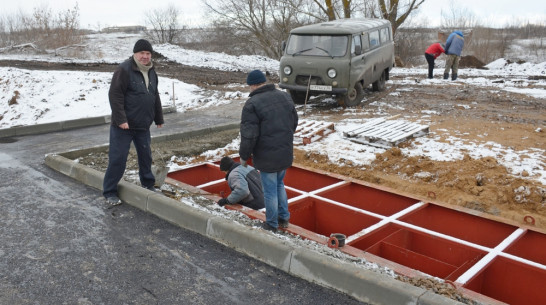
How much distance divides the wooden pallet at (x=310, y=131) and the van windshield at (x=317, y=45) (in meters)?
2.47

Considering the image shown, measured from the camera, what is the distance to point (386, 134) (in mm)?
8852

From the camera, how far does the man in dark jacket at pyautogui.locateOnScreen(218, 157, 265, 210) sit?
576 centimetres

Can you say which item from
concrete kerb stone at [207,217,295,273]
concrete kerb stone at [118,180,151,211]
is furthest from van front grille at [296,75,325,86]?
concrete kerb stone at [207,217,295,273]

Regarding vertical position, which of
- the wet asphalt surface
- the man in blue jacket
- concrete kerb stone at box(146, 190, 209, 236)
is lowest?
the wet asphalt surface

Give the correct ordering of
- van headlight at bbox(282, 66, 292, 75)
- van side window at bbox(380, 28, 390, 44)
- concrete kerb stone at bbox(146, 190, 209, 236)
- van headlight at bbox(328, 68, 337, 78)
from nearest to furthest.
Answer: concrete kerb stone at bbox(146, 190, 209, 236), van headlight at bbox(328, 68, 337, 78), van headlight at bbox(282, 66, 292, 75), van side window at bbox(380, 28, 390, 44)

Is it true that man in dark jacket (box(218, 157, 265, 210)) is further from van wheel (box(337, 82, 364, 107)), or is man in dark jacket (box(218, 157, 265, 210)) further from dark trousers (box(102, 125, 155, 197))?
van wheel (box(337, 82, 364, 107))

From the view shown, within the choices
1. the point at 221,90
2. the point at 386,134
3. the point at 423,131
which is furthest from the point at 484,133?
the point at 221,90

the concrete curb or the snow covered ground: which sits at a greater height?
the snow covered ground

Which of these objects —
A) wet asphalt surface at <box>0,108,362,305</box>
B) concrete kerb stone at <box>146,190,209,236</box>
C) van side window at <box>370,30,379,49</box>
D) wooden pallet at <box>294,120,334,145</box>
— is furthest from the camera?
van side window at <box>370,30,379,49</box>

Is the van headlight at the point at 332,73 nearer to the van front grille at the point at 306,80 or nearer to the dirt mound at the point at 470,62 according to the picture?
the van front grille at the point at 306,80

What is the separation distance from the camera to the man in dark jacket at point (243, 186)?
5.76 meters

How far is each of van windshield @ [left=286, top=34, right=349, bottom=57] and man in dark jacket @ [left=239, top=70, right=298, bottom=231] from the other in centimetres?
726

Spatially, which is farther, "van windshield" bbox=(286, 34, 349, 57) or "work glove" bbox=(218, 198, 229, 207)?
"van windshield" bbox=(286, 34, 349, 57)

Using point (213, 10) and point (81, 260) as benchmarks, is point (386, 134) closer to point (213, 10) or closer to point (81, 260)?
point (81, 260)
